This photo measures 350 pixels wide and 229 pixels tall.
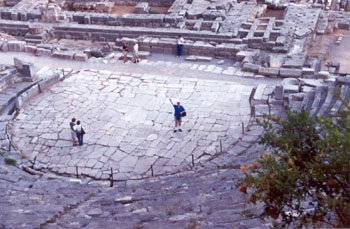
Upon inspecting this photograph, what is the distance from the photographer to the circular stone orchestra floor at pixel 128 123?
16.3 metres

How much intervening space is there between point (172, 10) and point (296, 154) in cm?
2105

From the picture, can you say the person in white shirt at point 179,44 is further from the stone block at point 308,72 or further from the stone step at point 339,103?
the stone step at point 339,103

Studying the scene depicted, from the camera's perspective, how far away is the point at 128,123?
18297 millimetres

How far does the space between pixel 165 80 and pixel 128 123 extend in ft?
11.8

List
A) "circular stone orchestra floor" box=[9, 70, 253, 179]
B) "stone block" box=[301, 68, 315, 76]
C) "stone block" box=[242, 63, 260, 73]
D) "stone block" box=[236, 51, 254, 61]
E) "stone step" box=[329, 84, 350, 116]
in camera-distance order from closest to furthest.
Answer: "stone step" box=[329, 84, 350, 116] < "circular stone orchestra floor" box=[9, 70, 253, 179] < "stone block" box=[301, 68, 315, 76] < "stone block" box=[242, 63, 260, 73] < "stone block" box=[236, 51, 254, 61]

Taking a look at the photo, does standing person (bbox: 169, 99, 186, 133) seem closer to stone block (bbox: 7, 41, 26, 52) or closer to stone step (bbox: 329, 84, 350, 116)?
stone step (bbox: 329, 84, 350, 116)

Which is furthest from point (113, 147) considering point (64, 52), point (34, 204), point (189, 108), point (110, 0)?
point (110, 0)

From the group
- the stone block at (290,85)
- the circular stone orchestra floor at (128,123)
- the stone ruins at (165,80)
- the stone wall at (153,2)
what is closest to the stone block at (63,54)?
the stone ruins at (165,80)

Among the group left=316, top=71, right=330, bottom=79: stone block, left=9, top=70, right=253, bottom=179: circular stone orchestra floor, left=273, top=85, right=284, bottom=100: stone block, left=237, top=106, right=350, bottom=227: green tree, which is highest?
left=237, top=106, right=350, bottom=227: green tree

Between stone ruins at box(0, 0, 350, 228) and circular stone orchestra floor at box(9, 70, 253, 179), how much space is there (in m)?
0.09

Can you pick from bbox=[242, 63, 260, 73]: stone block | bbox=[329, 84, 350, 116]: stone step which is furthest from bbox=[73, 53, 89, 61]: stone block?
bbox=[329, 84, 350, 116]: stone step

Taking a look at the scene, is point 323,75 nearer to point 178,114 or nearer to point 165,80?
point 165,80

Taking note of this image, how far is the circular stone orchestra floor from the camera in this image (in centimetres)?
1628

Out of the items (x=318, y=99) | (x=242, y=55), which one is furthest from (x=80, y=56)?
(x=318, y=99)
